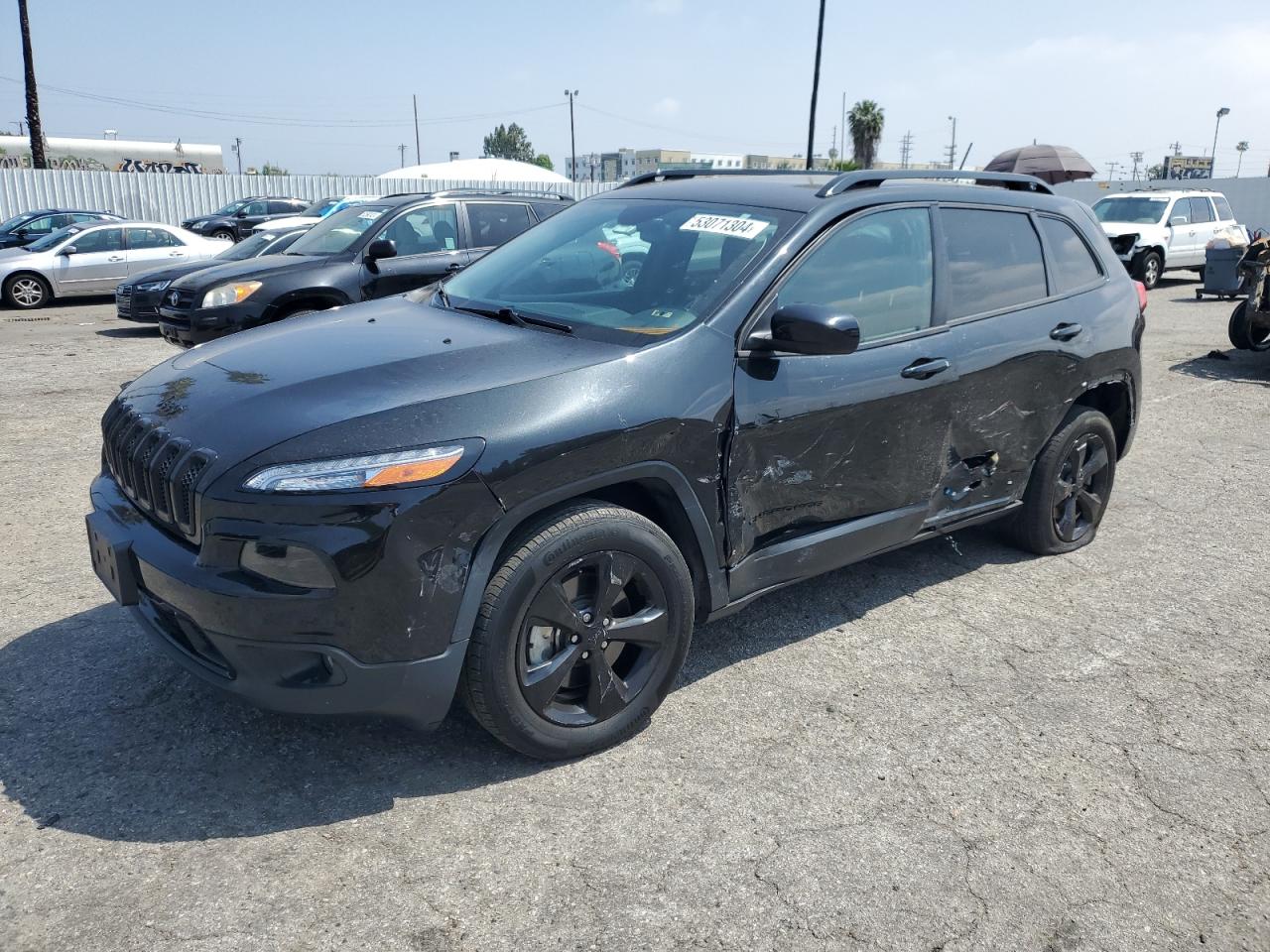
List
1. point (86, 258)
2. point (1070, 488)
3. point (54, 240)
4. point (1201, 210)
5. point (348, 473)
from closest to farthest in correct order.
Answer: point (348, 473) < point (1070, 488) < point (86, 258) < point (54, 240) < point (1201, 210)

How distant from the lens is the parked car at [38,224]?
18141mm

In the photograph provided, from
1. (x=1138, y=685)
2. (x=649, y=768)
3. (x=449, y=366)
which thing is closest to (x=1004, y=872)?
(x=649, y=768)

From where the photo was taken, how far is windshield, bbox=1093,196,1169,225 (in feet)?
59.2

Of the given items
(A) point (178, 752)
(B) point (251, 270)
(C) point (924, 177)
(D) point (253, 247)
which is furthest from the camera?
(D) point (253, 247)

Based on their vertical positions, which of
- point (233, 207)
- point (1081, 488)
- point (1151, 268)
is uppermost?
point (233, 207)

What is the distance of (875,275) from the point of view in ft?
12.4

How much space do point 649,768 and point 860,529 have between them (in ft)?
4.15

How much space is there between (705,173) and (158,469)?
269cm

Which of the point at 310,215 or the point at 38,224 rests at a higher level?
the point at 310,215

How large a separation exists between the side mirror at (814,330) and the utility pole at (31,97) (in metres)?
30.9

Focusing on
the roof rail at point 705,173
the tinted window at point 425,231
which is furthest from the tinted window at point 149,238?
the roof rail at point 705,173

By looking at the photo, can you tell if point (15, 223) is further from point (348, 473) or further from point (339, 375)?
point (348, 473)

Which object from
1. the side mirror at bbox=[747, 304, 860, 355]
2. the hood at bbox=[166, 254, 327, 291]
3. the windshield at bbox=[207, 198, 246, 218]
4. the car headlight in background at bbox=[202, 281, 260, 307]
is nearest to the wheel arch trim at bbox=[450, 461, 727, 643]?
the side mirror at bbox=[747, 304, 860, 355]

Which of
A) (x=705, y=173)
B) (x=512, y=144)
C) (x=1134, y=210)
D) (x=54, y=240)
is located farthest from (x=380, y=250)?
(x=512, y=144)
